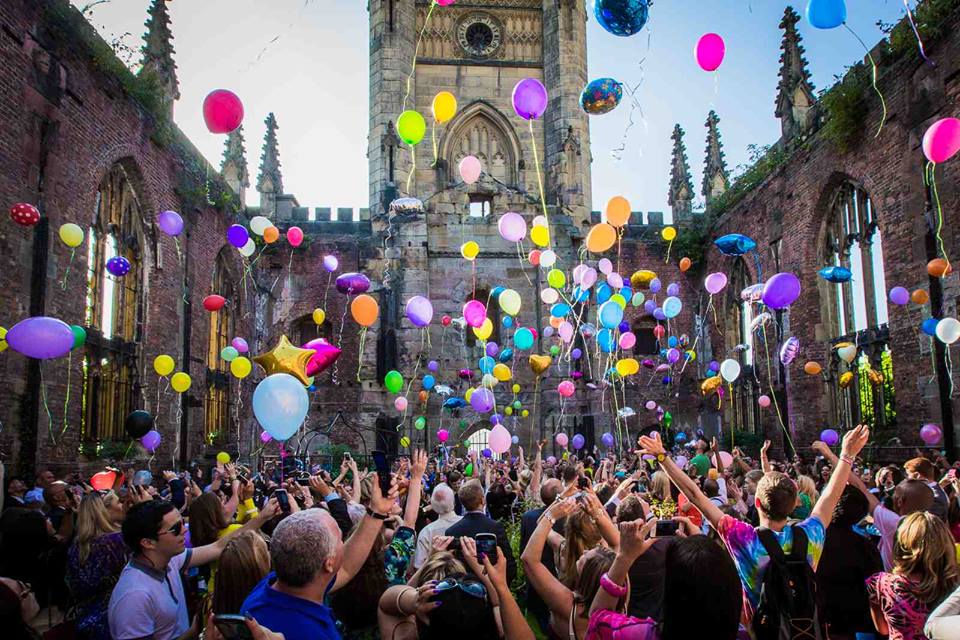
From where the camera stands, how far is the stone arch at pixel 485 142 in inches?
1099

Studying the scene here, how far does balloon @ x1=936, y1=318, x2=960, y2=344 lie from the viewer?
1105 centimetres

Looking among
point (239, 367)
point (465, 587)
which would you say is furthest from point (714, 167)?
point (465, 587)

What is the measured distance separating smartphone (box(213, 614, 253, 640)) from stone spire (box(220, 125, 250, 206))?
23892mm

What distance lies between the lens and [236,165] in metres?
27.2

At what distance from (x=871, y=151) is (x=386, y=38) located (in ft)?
58.3

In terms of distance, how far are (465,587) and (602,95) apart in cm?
909

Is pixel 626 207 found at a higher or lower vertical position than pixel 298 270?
lower

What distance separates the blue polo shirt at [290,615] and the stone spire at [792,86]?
20.0 m

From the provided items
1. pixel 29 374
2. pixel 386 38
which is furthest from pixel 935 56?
pixel 386 38

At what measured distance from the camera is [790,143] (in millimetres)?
19781

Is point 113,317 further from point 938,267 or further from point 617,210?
point 938,267

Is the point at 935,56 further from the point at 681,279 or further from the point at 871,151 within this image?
the point at 681,279

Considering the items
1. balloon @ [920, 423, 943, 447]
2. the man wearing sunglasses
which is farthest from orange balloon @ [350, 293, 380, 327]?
the man wearing sunglasses

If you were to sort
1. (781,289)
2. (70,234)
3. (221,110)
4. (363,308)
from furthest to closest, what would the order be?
1. (363,308)
2. (781,289)
3. (70,234)
4. (221,110)
